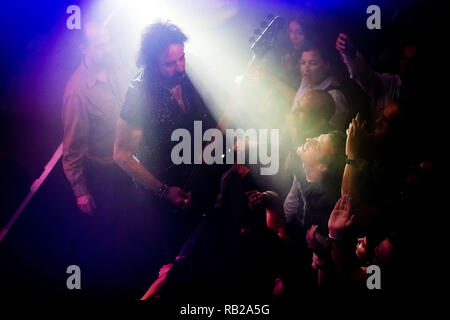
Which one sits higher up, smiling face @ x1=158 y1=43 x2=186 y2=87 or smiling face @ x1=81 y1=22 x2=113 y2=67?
smiling face @ x1=81 y1=22 x2=113 y2=67

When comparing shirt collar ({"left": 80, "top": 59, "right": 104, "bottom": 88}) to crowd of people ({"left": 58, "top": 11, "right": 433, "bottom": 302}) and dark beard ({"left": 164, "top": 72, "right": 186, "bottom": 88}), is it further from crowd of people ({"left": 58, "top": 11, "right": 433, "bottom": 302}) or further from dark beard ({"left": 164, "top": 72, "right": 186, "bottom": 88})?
dark beard ({"left": 164, "top": 72, "right": 186, "bottom": 88})

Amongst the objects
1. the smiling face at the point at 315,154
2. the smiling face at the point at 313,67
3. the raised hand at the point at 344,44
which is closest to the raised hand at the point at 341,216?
the smiling face at the point at 315,154

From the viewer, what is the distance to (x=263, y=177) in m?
2.94

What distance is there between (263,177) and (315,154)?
1.26 feet

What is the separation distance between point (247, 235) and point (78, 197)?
1.21m

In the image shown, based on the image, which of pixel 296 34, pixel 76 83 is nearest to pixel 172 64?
pixel 76 83

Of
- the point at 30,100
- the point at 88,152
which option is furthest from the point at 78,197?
the point at 30,100

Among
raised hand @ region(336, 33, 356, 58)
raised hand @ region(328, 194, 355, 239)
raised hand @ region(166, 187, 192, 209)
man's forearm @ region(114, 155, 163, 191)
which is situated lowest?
raised hand @ region(328, 194, 355, 239)

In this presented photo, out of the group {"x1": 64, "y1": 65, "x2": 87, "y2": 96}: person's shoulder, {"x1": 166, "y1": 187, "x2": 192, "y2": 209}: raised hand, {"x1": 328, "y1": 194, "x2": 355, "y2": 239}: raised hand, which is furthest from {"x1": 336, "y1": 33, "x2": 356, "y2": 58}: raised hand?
{"x1": 64, "y1": 65, "x2": 87, "y2": 96}: person's shoulder

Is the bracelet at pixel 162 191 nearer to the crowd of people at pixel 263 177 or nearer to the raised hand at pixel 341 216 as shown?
the crowd of people at pixel 263 177

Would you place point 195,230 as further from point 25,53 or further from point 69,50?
point 25,53

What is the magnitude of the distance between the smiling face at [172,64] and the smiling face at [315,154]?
956mm

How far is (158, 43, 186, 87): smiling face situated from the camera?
2.79 metres
